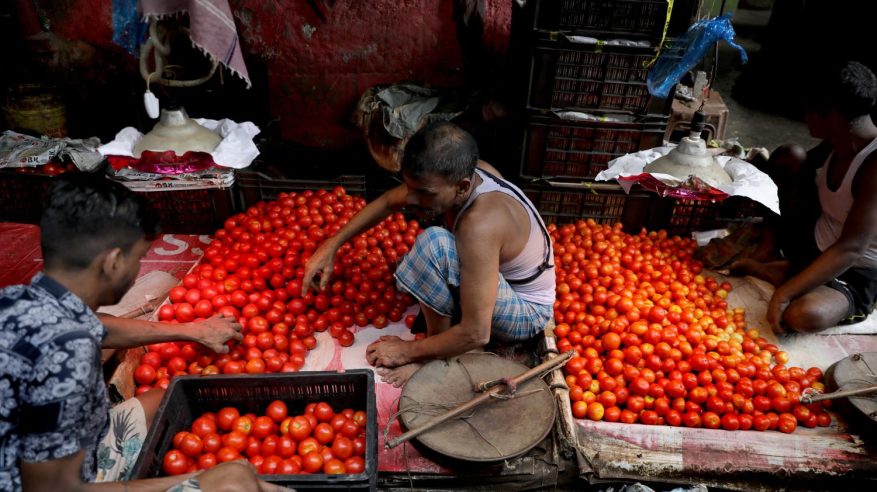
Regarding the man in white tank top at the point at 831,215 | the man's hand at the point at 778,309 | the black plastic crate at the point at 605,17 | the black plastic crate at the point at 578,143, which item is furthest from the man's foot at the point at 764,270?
the black plastic crate at the point at 605,17

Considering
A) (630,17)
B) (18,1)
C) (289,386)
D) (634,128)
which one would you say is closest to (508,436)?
(289,386)

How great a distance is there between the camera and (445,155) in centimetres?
241

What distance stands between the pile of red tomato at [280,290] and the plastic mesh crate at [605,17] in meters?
1.75

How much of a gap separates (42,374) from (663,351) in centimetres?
280

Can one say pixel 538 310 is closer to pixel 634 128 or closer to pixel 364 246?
pixel 364 246

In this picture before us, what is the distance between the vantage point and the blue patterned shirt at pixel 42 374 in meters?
1.46

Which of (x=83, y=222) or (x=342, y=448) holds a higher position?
(x=83, y=222)

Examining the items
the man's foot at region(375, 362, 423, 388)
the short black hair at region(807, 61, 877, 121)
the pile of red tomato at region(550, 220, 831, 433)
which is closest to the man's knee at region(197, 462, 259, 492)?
the man's foot at region(375, 362, 423, 388)

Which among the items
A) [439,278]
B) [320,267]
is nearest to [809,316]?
[439,278]

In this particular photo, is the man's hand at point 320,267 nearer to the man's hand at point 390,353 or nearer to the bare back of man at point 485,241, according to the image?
the man's hand at point 390,353

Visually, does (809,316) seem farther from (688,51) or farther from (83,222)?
(83,222)

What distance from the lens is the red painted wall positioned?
475cm

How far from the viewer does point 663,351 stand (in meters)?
3.09

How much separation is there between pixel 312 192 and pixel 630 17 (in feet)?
8.51
